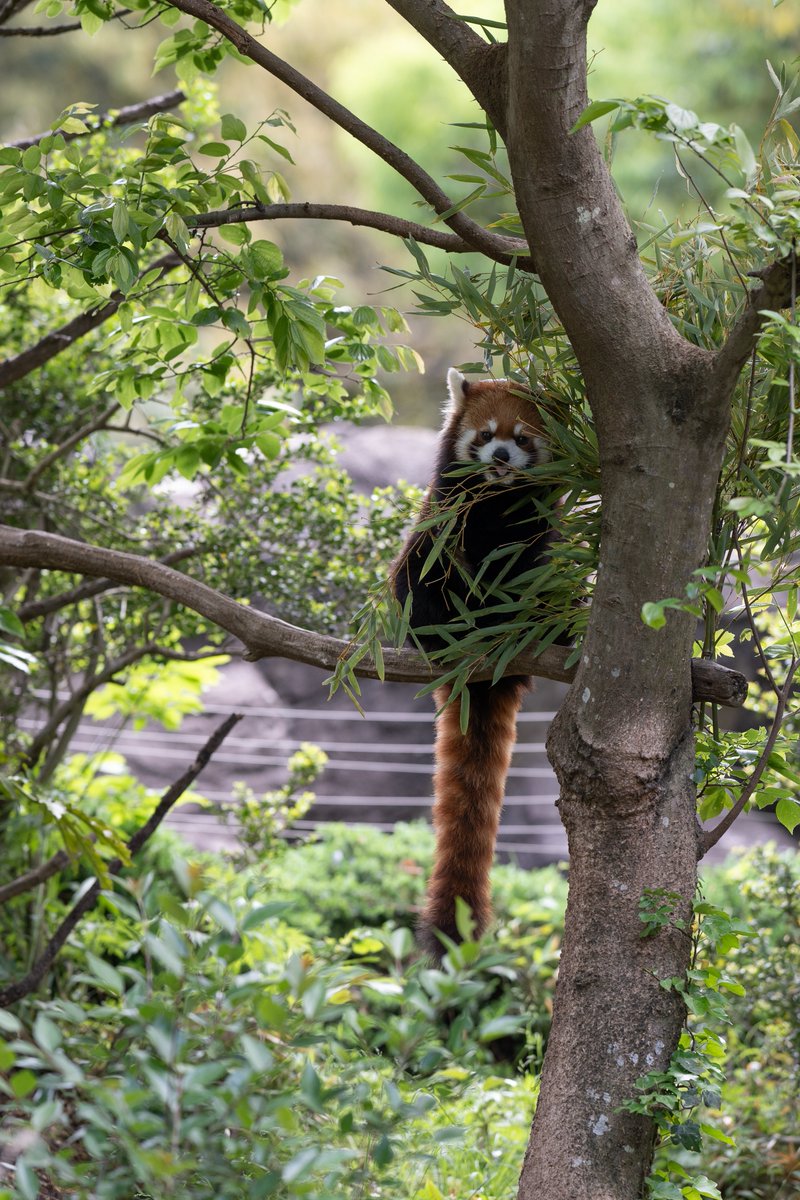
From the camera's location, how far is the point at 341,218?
1.76 metres

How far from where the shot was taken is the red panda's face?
2406 mm

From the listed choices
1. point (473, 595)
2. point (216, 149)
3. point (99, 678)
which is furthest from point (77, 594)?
point (216, 149)

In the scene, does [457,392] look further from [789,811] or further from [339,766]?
[339,766]

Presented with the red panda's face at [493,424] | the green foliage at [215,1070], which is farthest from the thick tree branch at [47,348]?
the green foliage at [215,1070]

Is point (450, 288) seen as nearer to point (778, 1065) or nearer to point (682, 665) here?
point (682, 665)

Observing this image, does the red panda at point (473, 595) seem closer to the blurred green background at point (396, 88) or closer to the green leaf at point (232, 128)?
the green leaf at point (232, 128)

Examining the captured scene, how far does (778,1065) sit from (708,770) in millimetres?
2162

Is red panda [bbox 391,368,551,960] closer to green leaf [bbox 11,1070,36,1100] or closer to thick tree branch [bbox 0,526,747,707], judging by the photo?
thick tree branch [bbox 0,526,747,707]

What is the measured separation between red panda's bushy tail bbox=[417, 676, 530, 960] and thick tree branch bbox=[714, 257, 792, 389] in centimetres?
74

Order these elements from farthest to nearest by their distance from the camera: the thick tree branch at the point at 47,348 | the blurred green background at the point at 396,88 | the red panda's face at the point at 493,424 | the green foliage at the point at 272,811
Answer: the blurred green background at the point at 396,88 → the green foliage at the point at 272,811 → the thick tree branch at the point at 47,348 → the red panda's face at the point at 493,424

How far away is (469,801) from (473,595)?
38 centimetres

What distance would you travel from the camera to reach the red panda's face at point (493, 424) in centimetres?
241

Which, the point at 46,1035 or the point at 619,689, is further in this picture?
the point at 619,689

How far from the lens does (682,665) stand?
1.47m
